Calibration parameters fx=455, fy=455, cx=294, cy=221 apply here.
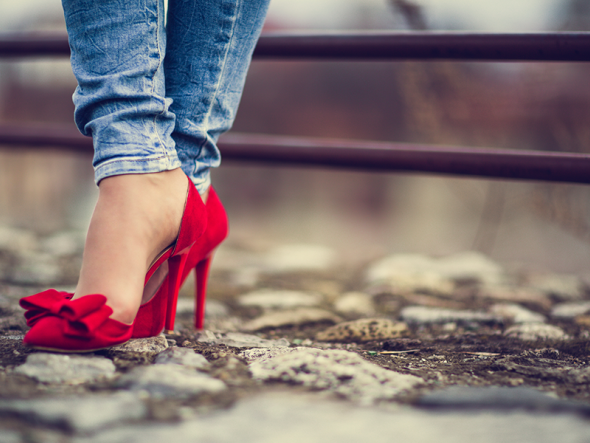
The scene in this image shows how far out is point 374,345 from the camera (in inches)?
30.5

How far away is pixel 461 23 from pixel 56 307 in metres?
3.33

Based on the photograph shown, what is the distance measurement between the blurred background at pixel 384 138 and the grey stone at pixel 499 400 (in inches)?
35.5

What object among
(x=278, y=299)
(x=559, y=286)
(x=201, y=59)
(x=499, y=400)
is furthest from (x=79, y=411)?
(x=559, y=286)

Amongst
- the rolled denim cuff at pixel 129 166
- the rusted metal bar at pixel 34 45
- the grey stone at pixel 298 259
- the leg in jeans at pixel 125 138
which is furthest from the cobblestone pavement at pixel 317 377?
the rusted metal bar at pixel 34 45

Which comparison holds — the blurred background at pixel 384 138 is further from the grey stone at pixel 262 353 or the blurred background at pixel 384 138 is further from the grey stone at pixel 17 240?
the grey stone at pixel 262 353

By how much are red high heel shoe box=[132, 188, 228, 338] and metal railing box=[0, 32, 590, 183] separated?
49cm

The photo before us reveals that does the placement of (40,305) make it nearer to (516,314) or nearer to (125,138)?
(125,138)

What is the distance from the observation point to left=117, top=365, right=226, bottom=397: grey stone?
1.64 ft

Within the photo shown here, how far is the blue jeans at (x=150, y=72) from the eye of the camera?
645 mm

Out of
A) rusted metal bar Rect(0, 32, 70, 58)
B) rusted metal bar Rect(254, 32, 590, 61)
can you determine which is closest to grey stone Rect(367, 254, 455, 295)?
rusted metal bar Rect(254, 32, 590, 61)

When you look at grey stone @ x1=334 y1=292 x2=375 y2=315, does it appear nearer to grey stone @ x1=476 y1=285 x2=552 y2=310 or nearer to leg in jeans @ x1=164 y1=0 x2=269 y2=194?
grey stone @ x1=476 y1=285 x2=552 y2=310

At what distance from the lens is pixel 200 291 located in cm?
91

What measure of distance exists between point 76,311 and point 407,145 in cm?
A: 90

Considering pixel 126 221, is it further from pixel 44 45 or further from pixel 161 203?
pixel 44 45
